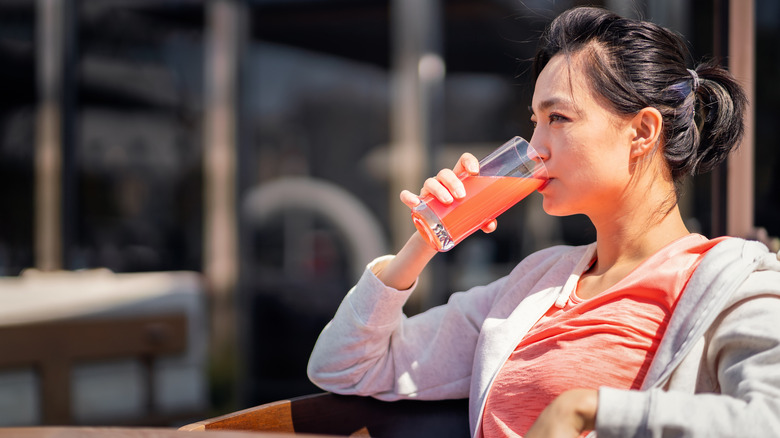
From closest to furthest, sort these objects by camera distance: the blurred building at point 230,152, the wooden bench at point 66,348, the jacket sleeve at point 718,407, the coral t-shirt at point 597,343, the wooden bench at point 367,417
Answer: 1. the jacket sleeve at point 718,407
2. the coral t-shirt at point 597,343
3. the wooden bench at point 367,417
4. the wooden bench at point 66,348
5. the blurred building at point 230,152

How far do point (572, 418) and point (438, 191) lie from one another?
0.46 m

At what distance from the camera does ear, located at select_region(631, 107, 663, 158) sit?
1163mm

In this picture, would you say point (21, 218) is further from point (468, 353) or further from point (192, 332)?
point (468, 353)

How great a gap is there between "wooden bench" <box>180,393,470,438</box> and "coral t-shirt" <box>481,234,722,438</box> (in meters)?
0.16

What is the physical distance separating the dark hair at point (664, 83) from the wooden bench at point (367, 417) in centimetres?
61

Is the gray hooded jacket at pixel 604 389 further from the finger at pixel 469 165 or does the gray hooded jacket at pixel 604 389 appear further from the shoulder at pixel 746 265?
the finger at pixel 469 165

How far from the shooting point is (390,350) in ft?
4.70

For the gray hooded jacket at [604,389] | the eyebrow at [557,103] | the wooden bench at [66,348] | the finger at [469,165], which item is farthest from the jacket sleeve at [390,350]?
the wooden bench at [66,348]

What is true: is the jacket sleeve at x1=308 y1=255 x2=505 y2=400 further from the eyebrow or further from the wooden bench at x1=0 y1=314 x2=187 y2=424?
the wooden bench at x1=0 y1=314 x2=187 y2=424

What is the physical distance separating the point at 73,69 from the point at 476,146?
7.55 ft

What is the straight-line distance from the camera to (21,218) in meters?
4.09

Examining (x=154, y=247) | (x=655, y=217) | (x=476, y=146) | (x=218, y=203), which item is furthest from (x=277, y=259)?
(x=655, y=217)

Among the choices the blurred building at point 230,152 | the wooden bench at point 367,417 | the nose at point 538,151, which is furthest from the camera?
the blurred building at point 230,152

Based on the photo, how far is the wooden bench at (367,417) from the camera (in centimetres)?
132
